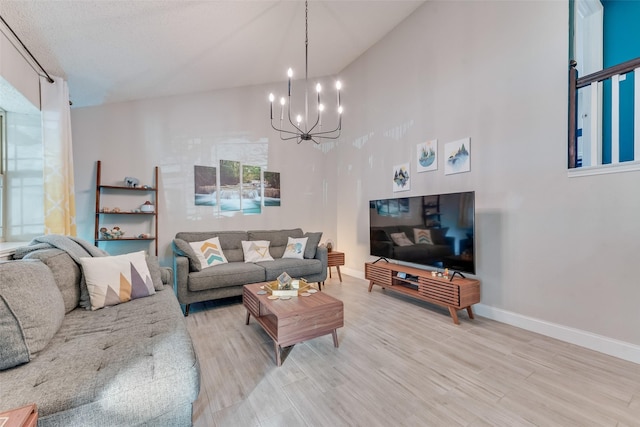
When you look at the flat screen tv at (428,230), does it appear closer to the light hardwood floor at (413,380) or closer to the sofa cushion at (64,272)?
the light hardwood floor at (413,380)

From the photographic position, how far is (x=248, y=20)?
2.87 m

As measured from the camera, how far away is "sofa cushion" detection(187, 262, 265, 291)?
2.96 metres

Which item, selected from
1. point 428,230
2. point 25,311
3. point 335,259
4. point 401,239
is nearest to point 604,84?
point 428,230

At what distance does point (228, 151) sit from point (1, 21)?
2524 millimetres

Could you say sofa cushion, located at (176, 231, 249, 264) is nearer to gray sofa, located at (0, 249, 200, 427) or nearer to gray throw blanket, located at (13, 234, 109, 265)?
gray throw blanket, located at (13, 234, 109, 265)

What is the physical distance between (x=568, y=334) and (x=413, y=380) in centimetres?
159

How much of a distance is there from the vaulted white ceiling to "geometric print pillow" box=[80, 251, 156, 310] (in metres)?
1.86

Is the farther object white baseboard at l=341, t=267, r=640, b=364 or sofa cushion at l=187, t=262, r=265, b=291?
sofa cushion at l=187, t=262, r=265, b=291

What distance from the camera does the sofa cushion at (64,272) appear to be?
1691mm

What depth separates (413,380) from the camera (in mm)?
1741

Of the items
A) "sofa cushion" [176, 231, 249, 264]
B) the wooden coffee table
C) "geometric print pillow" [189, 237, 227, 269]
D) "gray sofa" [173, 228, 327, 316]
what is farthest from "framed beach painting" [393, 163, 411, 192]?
"geometric print pillow" [189, 237, 227, 269]

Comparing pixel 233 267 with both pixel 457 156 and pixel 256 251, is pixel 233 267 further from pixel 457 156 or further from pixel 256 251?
pixel 457 156

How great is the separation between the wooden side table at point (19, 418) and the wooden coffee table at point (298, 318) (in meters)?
1.29

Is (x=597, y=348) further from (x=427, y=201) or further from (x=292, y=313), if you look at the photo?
(x=292, y=313)
